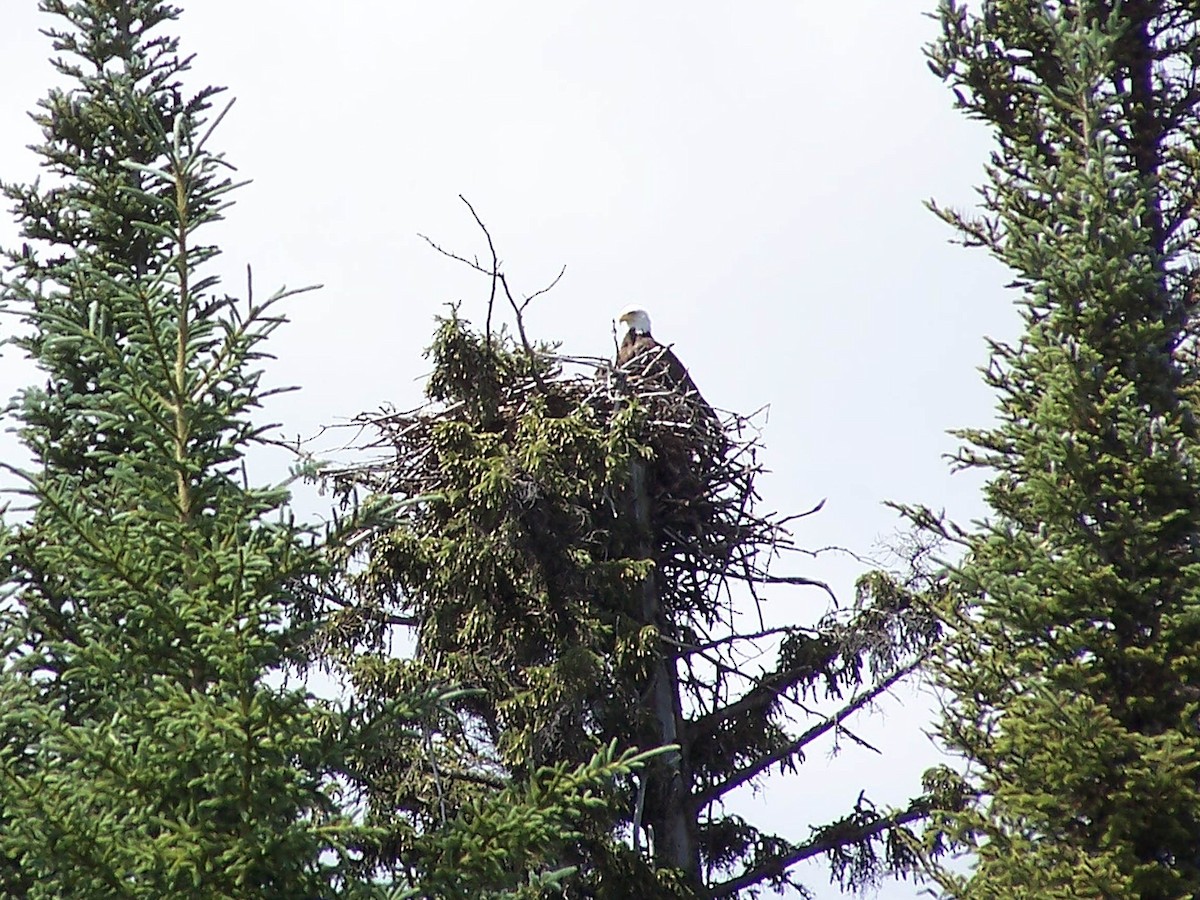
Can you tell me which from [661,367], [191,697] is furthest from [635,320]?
[191,697]

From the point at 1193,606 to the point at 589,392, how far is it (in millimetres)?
5513

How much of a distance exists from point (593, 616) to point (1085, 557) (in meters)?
4.18

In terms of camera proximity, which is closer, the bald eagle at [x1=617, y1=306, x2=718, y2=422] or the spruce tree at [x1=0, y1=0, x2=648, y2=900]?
the spruce tree at [x1=0, y1=0, x2=648, y2=900]

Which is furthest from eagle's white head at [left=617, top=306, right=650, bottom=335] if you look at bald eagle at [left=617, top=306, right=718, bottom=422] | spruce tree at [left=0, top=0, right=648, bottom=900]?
spruce tree at [left=0, top=0, right=648, bottom=900]

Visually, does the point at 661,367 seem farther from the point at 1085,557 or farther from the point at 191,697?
the point at 191,697

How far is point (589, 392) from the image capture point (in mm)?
14188

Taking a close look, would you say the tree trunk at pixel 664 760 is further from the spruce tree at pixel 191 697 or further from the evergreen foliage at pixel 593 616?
the spruce tree at pixel 191 697

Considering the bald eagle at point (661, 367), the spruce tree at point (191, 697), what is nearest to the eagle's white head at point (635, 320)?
the bald eagle at point (661, 367)

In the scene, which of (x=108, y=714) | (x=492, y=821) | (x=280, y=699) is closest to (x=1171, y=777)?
(x=492, y=821)

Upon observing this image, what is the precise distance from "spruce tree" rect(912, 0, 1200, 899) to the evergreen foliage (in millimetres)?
2207

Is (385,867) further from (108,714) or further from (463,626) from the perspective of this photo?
(108,714)

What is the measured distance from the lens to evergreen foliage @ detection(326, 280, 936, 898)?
12906 millimetres

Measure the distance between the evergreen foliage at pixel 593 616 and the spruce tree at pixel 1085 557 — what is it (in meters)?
2.21

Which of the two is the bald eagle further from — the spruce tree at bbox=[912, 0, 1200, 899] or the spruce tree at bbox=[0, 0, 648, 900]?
the spruce tree at bbox=[0, 0, 648, 900]
